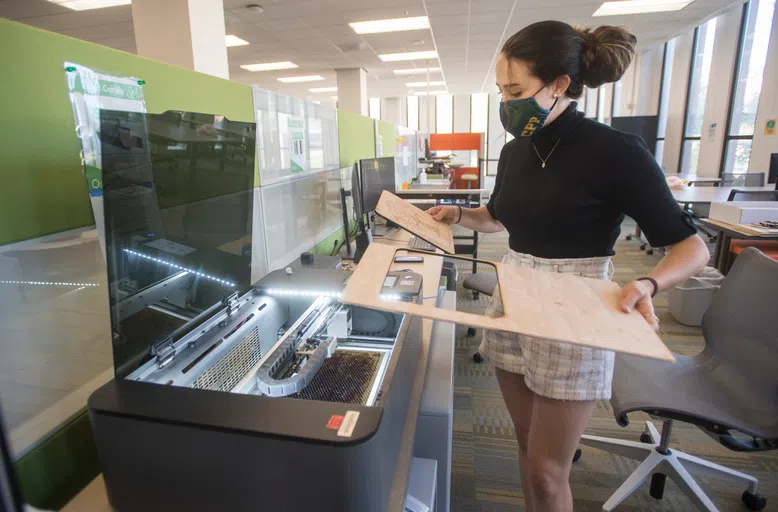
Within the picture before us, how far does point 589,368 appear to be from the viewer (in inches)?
37.3

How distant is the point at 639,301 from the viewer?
27.4 inches

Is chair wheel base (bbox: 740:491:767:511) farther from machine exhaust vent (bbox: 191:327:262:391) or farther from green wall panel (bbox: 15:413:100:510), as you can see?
green wall panel (bbox: 15:413:100:510)

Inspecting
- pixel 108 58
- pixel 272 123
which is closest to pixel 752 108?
pixel 272 123

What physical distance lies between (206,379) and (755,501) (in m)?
1.95

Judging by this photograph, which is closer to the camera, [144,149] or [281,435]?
[281,435]

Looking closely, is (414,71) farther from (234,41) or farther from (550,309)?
(550,309)

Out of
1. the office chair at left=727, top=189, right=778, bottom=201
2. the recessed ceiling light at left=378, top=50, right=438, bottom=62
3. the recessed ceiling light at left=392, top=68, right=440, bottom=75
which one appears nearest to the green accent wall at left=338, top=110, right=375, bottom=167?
the office chair at left=727, top=189, right=778, bottom=201

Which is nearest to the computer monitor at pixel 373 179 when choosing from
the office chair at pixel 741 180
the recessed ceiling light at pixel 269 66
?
the office chair at pixel 741 180

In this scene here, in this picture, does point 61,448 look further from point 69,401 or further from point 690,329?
point 690,329

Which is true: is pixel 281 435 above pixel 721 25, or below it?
below

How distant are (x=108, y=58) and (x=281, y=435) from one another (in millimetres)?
742

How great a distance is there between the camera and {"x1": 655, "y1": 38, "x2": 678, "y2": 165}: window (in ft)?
26.6

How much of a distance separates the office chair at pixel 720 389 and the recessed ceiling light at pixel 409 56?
727 cm

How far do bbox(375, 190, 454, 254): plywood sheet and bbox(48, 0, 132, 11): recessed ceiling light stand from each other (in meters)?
5.30
